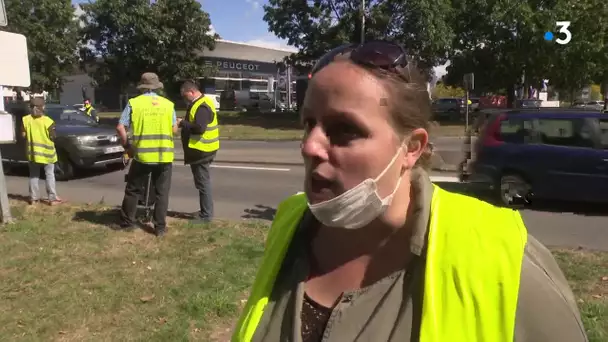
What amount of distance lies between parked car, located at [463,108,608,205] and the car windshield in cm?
982

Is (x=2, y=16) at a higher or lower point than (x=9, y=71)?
higher

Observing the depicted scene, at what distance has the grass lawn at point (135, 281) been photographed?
174 inches

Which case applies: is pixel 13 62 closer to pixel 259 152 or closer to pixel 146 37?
pixel 259 152

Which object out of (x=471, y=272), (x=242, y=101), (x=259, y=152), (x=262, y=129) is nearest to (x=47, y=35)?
(x=262, y=129)

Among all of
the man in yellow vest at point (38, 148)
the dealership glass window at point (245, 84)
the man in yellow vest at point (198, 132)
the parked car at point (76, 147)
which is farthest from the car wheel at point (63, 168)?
the dealership glass window at point (245, 84)

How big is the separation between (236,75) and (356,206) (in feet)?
236

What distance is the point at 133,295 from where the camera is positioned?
5.05 meters

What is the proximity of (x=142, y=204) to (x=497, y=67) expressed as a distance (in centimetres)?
2932

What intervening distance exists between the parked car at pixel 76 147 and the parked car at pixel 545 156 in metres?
8.37

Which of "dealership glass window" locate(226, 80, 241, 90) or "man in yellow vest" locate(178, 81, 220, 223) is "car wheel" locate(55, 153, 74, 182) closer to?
"man in yellow vest" locate(178, 81, 220, 223)

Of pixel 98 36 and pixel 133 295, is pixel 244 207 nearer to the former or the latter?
pixel 133 295

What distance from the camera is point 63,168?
13.0 m

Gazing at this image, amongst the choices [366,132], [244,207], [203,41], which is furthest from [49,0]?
[366,132]

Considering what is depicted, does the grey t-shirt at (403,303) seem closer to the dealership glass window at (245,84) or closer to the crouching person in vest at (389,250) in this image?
the crouching person in vest at (389,250)
